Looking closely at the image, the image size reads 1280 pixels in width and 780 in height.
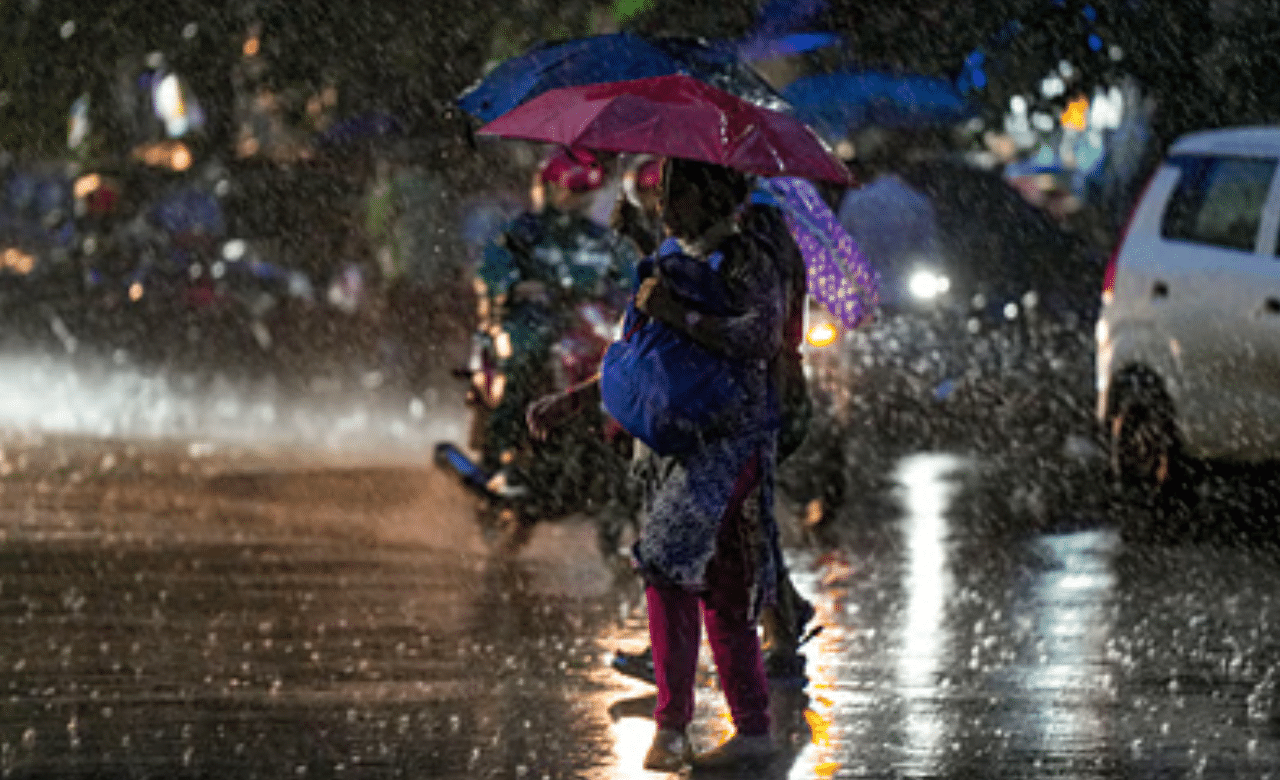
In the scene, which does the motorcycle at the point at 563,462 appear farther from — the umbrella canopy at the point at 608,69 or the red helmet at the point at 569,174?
the umbrella canopy at the point at 608,69

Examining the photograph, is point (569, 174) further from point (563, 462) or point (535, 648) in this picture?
point (535, 648)

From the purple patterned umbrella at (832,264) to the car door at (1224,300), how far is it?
5.20 metres

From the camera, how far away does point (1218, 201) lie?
13.9 m

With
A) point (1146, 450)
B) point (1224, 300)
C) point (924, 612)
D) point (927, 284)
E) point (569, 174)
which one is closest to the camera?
point (924, 612)

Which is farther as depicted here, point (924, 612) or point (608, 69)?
point (924, 612)

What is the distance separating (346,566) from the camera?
11680mm

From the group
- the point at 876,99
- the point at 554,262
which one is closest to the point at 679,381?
the point at 554,262

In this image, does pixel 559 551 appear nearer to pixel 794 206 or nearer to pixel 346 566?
pixel 346 566

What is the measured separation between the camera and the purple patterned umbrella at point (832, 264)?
26.4 feet

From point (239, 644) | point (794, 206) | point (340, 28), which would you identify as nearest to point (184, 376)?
point (340, 28)

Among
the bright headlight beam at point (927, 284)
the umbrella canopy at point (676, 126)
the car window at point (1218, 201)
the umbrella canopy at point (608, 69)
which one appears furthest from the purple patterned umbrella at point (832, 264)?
the bright headlight beam at point (927, 284)

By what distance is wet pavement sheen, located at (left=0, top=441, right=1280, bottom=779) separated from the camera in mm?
7453

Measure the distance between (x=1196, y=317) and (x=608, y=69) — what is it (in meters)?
6.49

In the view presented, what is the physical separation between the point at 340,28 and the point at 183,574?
2035 cm
